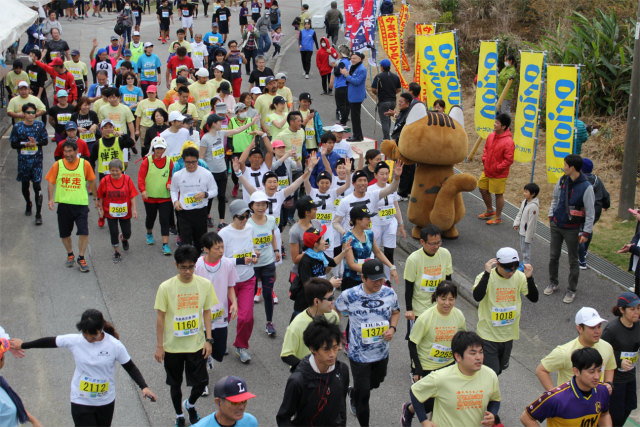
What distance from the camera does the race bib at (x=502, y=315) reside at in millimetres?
7426

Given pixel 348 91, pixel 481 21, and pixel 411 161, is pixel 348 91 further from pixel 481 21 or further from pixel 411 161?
pixel 481 21

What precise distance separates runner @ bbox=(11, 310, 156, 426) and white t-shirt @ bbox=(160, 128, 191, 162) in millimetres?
5875

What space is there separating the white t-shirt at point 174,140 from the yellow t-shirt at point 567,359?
7.28 meters

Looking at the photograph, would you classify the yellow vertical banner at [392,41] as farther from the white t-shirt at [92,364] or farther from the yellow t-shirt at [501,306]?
the white t-shirt at [92,364]

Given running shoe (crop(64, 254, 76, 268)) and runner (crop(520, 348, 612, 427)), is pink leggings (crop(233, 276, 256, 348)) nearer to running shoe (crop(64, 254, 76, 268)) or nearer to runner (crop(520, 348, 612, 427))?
runner (crop(520, 348, 612, 427))

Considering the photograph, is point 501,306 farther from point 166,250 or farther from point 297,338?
point 166,250

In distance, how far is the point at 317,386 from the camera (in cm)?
560

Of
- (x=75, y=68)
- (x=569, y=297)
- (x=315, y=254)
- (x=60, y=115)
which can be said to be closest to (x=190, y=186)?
(x=315, y=254)

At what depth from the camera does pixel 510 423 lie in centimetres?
775

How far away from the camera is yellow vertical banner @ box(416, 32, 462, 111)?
1468 centimetres

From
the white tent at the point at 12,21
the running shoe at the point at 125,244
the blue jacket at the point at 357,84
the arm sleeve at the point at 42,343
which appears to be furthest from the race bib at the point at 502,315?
the white tent at the point at 12,21

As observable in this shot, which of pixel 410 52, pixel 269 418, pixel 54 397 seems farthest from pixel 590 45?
pixel 54 397

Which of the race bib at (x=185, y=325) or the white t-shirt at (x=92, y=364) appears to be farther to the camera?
the race bib at (x=185, y=325)

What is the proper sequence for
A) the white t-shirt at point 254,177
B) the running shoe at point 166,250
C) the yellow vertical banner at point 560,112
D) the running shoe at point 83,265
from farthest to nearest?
the yellow vertical banner at point 560,112 < the running shoe at point 166,250 < the running shoe at point 83,265 < the white t-shirt at point 254,177
